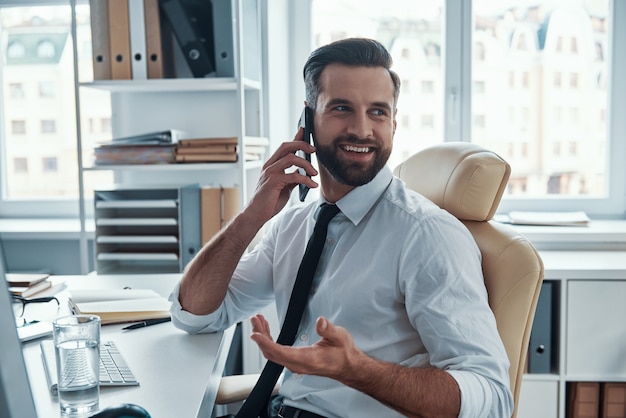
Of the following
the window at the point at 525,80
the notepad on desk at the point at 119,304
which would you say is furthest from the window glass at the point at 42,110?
the notepad on desk at the point at 119,304

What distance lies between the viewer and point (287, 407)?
128 centimetres

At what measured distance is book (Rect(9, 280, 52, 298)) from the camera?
162cm

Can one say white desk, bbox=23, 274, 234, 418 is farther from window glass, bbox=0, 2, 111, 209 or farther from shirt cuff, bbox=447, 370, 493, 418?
window glass, bbox=0, 2, 111, 209

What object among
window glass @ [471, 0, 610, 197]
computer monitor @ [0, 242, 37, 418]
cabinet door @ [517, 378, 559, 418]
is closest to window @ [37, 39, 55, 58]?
window glass @ [471, 0, 610, 197]

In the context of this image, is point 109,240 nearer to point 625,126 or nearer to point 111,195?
point 111,195

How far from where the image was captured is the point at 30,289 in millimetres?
1655

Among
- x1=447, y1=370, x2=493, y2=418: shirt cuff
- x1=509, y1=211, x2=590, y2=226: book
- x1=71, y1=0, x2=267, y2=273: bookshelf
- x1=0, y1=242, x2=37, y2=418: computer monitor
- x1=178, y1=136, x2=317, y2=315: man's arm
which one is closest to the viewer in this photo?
x1=0, y1=242, x2=37, y2=418: computer monitor

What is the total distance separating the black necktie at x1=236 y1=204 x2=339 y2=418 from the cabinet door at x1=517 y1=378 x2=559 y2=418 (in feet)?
3.77

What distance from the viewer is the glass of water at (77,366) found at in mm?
944

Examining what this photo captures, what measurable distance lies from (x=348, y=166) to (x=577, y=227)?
1.56 m

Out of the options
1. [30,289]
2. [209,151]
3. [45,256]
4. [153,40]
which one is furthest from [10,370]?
[45,256]

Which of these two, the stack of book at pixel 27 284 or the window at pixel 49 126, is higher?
the window at pixel 49 126

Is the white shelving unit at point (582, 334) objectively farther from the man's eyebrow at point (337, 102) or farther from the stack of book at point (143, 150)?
the stack of book at point (143, 150)

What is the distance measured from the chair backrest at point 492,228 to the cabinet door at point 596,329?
0.91 m
